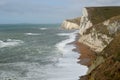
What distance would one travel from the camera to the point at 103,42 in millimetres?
54562

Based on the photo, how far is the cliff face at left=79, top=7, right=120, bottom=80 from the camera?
82.0 feet

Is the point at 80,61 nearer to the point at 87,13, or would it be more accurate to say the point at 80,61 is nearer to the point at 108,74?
the point at 108,74

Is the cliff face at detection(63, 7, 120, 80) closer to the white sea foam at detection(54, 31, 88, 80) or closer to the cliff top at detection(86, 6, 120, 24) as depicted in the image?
the cliff top at detection(86, 6, 120, 24)

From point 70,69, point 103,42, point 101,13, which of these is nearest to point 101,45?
point 103,42

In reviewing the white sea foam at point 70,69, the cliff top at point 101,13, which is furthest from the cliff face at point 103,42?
the white sea foam at point 70,69

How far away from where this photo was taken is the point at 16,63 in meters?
44.2

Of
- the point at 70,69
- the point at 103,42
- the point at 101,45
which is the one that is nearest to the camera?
the point at 70,69

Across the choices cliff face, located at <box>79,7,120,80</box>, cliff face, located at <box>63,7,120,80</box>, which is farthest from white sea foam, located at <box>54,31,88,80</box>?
cliff face, located at <box>79,7,120,80</box>

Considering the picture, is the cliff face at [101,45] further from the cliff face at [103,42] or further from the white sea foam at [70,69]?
the white sea foam at [70,69]

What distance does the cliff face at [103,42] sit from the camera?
2500 cm

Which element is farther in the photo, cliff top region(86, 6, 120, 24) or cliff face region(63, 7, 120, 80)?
cliff top region(86, 6, 120, 24)

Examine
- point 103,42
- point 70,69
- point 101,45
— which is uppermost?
point 103,42

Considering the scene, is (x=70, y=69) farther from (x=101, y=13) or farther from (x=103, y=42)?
(x=101, y=13)

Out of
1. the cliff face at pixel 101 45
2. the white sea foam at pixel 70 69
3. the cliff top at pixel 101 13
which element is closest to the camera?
the cliff face at pixel 101 45
